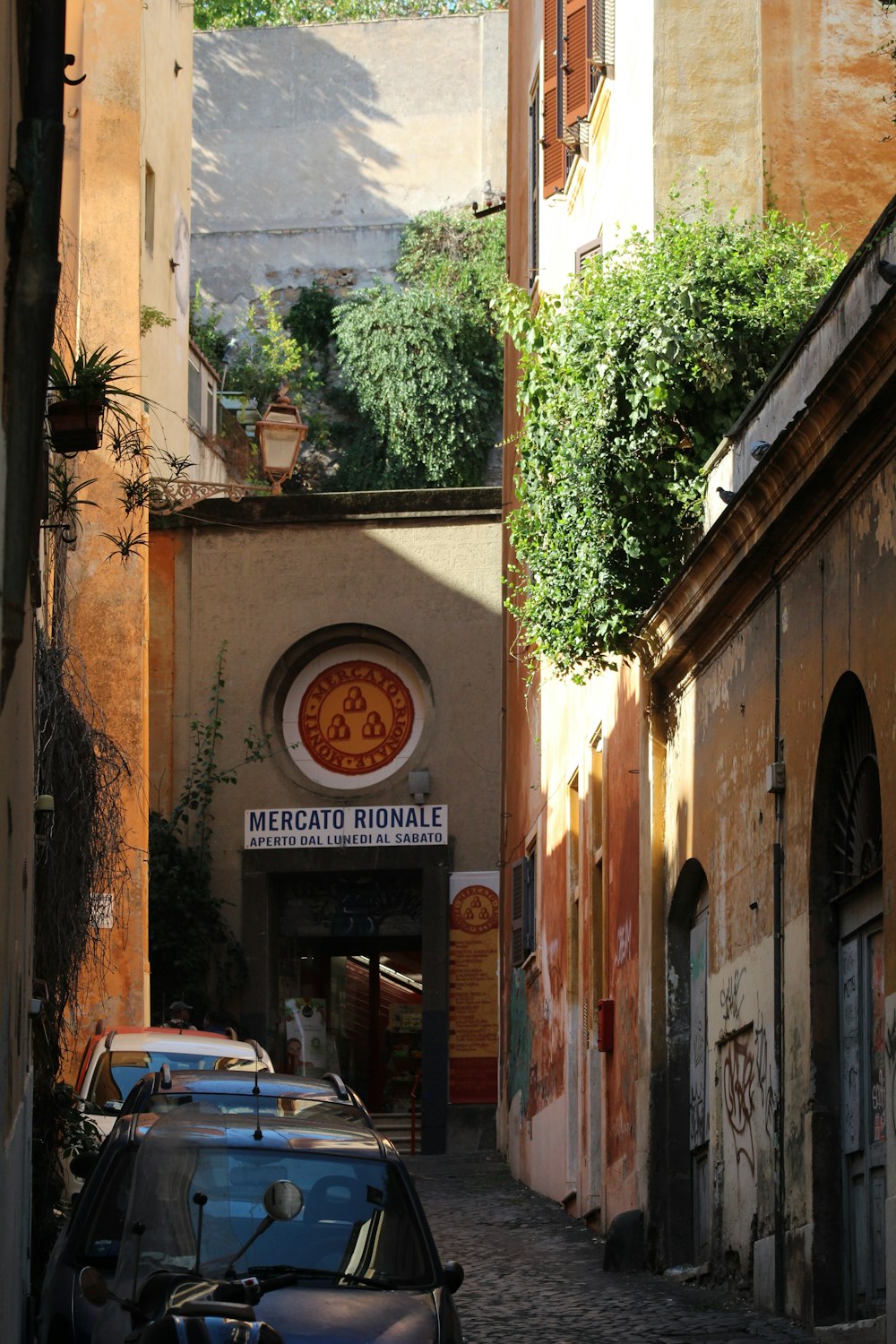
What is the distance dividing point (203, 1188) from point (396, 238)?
4201 cm

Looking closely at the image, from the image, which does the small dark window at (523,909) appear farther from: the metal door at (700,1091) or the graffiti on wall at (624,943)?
the metal door at (700,1091)

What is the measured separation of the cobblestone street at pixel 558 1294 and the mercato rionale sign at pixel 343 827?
31.1ft

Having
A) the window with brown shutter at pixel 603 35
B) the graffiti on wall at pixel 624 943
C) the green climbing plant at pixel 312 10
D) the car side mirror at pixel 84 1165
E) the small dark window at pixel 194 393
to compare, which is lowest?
the car side mirror at pixel 84 1165

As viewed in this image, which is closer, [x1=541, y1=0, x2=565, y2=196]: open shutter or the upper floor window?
[x1=541, y1=0, x2=565, y2=196]: open shutter

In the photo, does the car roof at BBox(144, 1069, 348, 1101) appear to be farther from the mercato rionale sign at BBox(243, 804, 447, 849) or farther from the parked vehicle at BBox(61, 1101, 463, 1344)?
the mercato rionale sign at BBox(243, 804, 447, 849)

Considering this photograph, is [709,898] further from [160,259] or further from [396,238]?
[396,238]

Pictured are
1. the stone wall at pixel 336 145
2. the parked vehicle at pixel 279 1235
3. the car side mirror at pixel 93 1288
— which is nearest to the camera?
the parked vehicle at pixel 279 1235

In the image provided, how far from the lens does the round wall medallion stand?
95.4ft

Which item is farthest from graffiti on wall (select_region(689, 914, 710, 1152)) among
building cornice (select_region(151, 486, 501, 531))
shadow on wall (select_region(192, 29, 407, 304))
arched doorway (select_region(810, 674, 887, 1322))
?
shadow on wall (select_region(192, 29, 407, 304))

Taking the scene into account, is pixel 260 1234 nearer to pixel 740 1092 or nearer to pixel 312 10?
pixel 740 1092

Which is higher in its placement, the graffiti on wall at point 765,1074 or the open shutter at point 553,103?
the open shutter at point 553,103

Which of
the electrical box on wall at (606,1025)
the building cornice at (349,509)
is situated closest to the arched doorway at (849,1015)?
the electrical box on wall at (606,1025)

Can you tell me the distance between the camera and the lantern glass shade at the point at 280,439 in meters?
29.5

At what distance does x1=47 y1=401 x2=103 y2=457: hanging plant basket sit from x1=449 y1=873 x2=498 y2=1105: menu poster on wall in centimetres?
1859
